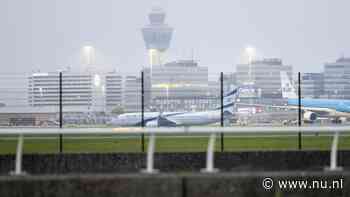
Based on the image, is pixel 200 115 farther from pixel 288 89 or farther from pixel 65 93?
pixel 65 93

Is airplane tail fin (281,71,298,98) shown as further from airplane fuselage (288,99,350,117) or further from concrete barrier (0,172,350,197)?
airplane fuselage (288,99,350,117)

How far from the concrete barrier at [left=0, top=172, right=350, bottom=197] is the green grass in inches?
248

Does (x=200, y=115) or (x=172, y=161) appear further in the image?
(x=200, y=115)

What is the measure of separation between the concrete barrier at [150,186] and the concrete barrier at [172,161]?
4.06 metres

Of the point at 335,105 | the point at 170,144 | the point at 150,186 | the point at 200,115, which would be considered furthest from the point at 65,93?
the point at 335,105

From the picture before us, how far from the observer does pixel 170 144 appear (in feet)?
55.6

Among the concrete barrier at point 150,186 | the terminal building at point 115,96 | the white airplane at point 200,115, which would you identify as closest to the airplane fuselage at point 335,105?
the white airplane at point 200,115

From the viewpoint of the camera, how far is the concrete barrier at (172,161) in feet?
36.9

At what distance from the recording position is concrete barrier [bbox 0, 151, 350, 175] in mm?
11250

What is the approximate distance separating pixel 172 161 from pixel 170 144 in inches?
214

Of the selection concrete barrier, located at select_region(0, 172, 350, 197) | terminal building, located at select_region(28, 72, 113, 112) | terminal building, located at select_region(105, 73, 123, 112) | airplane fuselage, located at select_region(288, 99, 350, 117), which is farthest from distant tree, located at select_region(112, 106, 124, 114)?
airplane fuselage, located at select_region(288, 99, 350, 117)

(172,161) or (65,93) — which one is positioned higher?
(65,93)

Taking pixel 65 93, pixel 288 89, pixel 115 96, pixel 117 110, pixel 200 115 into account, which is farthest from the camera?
pixel 200 115

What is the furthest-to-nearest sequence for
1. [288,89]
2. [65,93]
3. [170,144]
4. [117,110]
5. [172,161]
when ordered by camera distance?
[288,89] → [117,110] → [170,144] → [65,93] → [172,161]
